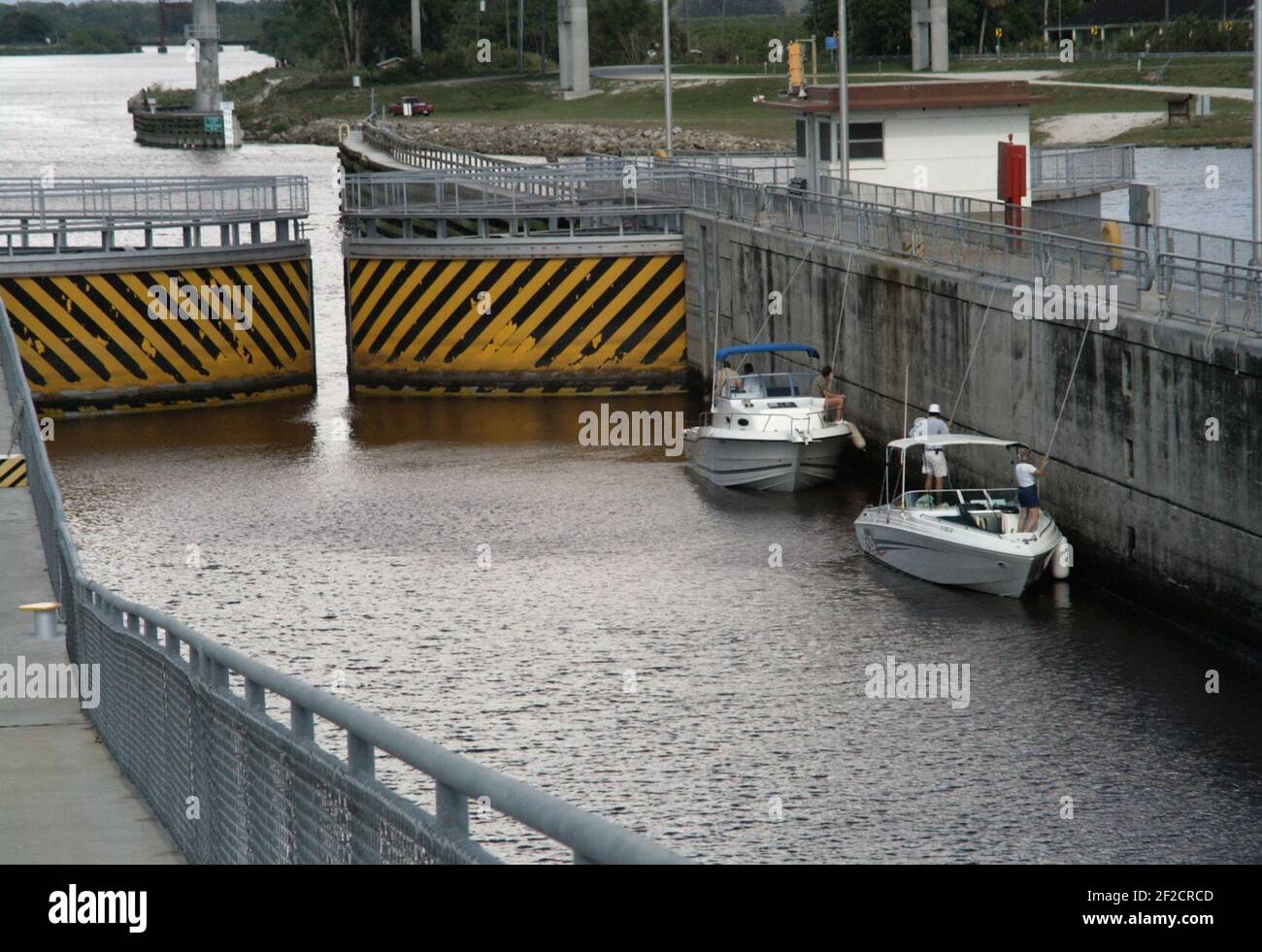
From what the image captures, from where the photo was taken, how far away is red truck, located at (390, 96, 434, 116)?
138 metres

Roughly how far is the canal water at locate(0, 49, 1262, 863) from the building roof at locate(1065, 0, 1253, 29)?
113421 mm

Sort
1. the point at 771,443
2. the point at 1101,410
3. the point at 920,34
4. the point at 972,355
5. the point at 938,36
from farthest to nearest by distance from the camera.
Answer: the point at 920,34 < the point at 938,36 < the point at 771,443 < the point at 972,355 < the point at 1101,410

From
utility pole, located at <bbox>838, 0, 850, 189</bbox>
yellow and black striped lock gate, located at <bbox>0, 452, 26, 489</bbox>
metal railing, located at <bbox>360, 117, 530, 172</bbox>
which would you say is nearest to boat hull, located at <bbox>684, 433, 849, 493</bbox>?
utility pole, located at <bbox>838, 0, 850, 189</bbox>

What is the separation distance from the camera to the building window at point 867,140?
1618 inches

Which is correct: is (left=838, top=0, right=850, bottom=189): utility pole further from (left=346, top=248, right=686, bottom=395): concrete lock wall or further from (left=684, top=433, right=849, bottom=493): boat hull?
(left=684, top=433, right=849, bottom=493): boat hull

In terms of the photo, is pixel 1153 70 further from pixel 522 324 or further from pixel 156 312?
pixel 156 312

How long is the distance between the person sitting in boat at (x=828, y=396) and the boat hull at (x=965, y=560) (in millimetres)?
6714

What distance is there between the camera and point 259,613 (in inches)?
1011

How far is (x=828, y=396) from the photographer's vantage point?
112 ft

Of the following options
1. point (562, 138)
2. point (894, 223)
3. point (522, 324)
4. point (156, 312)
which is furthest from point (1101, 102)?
point (156, 312)

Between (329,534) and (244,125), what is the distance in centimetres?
13559

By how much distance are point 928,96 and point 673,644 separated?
20.3m

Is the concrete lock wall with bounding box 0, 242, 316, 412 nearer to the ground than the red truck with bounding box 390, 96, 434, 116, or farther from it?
nearer to the ground

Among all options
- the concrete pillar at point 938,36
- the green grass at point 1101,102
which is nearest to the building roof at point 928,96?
the green grass at point 1101,102
